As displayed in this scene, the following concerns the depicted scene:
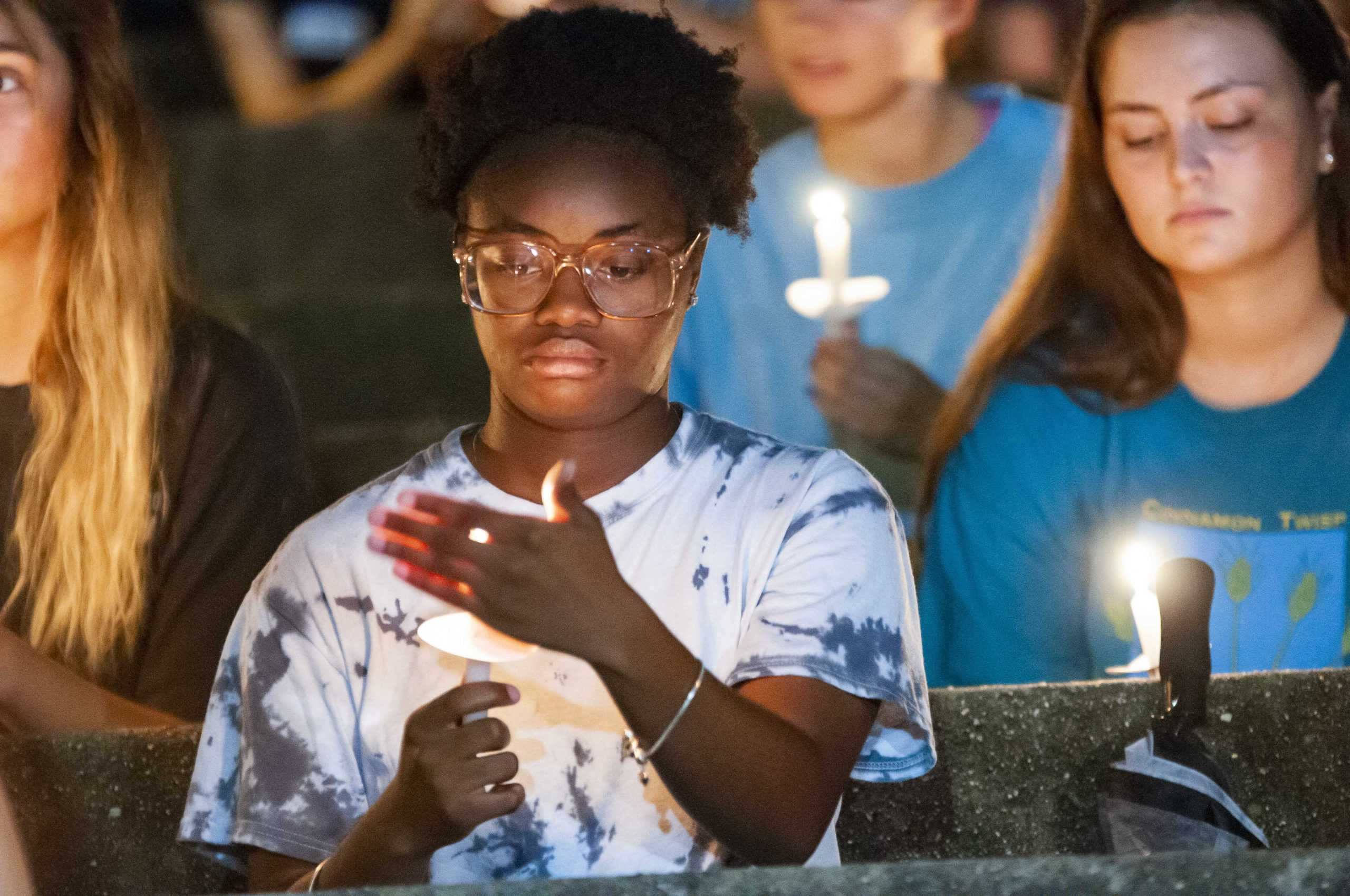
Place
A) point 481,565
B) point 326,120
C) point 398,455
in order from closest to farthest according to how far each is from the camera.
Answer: point 481,565, point 398,455, point 326,120

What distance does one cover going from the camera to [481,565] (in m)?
1.31

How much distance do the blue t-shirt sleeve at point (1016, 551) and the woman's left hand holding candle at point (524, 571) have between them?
132cm

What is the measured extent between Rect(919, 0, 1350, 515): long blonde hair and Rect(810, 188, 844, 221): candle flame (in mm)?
323

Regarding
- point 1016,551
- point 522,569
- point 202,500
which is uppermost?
point 522,569

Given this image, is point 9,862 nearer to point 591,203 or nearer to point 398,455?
point 591,203

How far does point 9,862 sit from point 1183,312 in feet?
5.78

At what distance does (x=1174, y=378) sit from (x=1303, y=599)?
0.37 metres

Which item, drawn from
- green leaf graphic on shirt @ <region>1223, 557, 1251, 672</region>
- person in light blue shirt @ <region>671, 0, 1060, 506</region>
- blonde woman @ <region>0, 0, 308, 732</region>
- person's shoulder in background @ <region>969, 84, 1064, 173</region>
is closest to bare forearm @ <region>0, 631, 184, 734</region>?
blonde woman @ <region>0, 0, 308, 732</region>

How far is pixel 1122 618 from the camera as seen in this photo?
251 centimetres

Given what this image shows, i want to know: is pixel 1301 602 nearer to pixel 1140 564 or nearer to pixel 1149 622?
pixel 1140 564

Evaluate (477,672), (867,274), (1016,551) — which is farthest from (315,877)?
(867,274)

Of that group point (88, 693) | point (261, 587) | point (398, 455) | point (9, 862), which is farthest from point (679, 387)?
point (9, 862)

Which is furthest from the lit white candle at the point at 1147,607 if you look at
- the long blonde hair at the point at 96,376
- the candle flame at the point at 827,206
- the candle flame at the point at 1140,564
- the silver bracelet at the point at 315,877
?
the long blonde hair at the point at 96,376

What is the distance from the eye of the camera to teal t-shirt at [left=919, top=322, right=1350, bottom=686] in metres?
2.44
